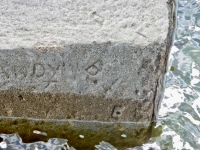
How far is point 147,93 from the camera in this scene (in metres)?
1.24

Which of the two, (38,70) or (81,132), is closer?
(38,70)

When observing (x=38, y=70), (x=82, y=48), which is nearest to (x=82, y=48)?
(x=82, y=48)

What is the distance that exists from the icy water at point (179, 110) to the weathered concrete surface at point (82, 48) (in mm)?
156

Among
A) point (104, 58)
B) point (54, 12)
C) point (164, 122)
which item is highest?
point (54, 12)

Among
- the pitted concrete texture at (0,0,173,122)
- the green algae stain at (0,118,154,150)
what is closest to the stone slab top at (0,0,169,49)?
the pitted concrete texture at (0,0,173,122)

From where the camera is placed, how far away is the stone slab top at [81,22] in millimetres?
1086

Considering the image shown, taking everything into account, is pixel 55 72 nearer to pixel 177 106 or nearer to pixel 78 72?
pixel 78 72

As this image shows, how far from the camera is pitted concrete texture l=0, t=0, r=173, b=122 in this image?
42.9 inches

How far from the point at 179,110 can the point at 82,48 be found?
50 cm

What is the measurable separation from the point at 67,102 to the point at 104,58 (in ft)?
0.74

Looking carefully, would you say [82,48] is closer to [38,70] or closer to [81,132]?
[38,70]

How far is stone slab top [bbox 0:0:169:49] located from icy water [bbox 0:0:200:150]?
356 millimetres

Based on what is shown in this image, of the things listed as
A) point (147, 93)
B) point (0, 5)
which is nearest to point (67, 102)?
point (147, 93)

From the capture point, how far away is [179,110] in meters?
1.37
